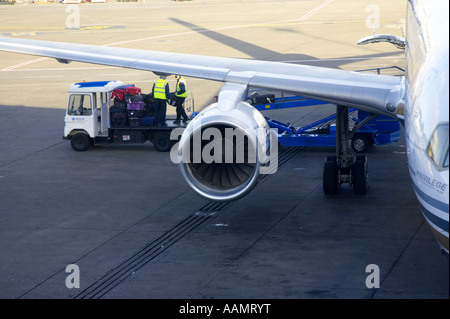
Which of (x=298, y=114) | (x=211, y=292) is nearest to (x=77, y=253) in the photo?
(x=211, y=292)

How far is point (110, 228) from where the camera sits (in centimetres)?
1548

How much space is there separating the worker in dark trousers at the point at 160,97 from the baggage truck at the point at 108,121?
0.66ft

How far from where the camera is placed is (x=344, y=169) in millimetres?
17344

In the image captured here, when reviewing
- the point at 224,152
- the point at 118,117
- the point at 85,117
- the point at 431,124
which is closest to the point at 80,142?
the point at 85,117

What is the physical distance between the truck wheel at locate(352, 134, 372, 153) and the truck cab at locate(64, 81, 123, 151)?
7642 mm

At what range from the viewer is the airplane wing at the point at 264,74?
14109mm

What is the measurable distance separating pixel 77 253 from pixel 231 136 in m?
3.79

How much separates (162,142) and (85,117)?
8.36 feet

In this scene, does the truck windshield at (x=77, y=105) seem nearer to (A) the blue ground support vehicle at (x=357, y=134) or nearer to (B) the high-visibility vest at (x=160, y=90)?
(B) the high-visibility vest at (x=160, y=90)

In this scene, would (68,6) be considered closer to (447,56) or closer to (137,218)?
(137,218)

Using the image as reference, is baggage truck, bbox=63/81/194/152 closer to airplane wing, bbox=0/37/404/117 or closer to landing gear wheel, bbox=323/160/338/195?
airplane wing, bbox=0/37/404/117

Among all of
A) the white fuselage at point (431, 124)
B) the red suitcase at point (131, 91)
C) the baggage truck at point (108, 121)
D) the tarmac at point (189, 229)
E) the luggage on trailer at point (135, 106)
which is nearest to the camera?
the white fuselage at point (431, 124)

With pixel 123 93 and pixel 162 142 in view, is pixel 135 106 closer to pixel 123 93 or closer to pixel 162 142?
pixel 123 93

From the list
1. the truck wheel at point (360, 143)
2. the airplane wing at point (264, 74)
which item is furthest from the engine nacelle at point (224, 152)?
the truck wheel at point (360, 143)
